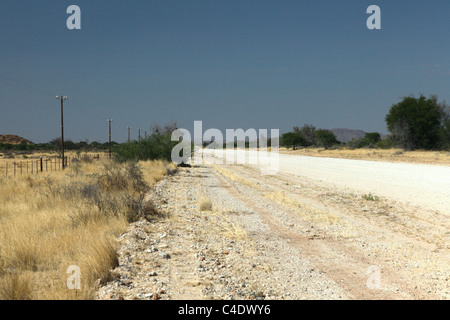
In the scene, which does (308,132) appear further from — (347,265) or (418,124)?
(347,265)

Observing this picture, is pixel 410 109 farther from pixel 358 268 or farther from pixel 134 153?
pixel 358 268

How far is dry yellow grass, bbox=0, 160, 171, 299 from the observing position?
4.96 metres

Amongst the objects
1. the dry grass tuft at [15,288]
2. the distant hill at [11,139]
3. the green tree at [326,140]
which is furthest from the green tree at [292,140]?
the distant hill at [11,139]

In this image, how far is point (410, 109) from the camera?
207 feet

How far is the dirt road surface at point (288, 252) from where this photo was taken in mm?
5223

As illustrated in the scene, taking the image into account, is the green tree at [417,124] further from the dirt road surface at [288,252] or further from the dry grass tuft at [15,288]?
the dry grass tuft at [15,288]

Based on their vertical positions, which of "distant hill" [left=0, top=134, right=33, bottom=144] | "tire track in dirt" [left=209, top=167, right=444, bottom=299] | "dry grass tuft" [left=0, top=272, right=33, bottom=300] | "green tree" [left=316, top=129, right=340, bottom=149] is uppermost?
"distant hill" [left=0, top=134, right=33, bottom=144]

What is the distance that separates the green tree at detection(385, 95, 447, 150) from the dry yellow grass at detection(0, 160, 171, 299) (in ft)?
197

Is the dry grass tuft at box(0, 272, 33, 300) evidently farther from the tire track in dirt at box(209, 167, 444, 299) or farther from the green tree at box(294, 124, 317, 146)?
the green tree at box(294, 124, 317, 146)

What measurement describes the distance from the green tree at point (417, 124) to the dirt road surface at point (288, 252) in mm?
52486

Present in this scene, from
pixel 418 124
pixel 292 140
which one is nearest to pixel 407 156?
pixel 418 124

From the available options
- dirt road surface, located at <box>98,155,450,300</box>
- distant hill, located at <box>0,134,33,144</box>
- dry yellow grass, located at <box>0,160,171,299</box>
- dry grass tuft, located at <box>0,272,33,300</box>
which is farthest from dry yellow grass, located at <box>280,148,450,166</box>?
distant hill, located at <box>0,134,33,144</box>

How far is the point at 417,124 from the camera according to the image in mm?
60750
